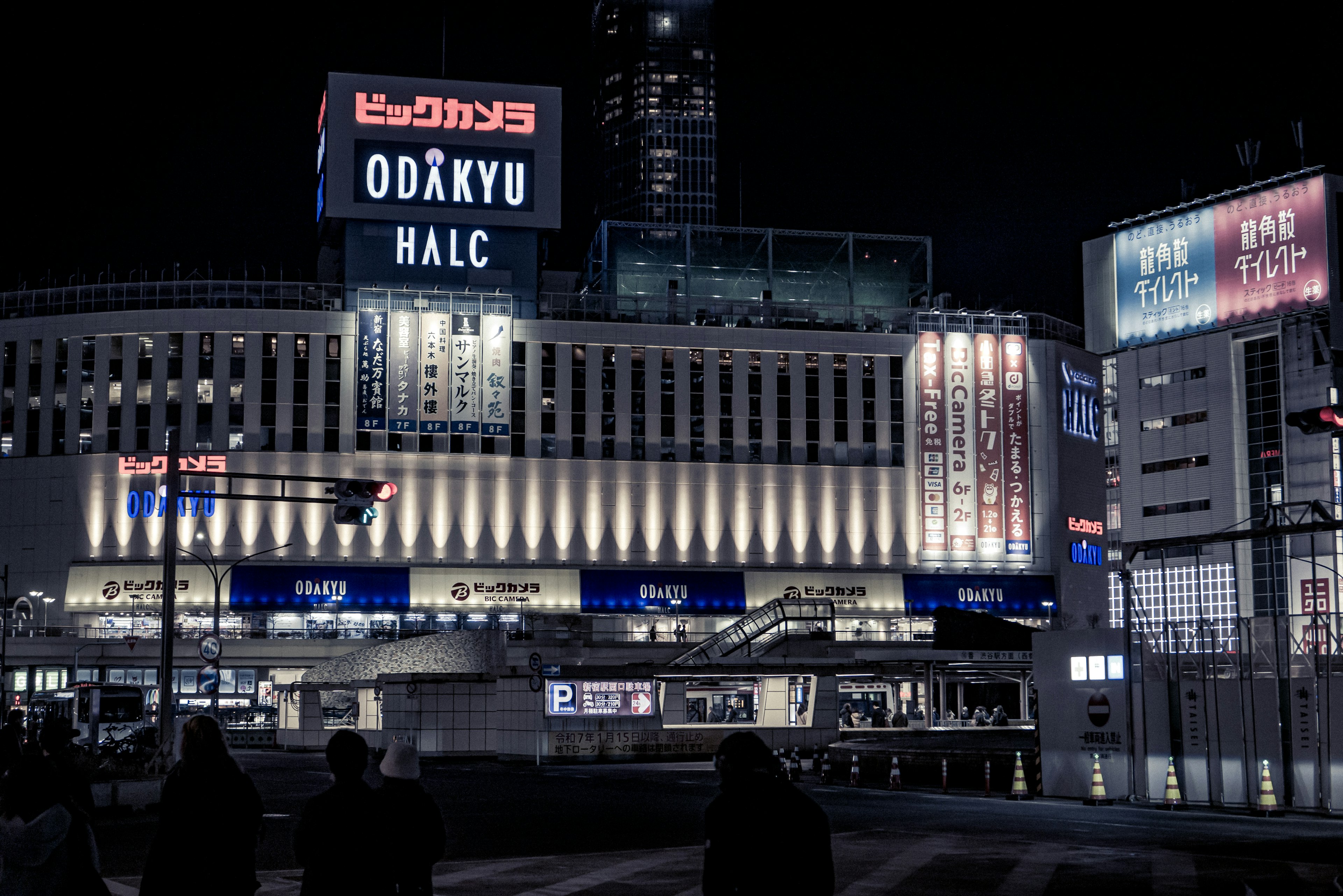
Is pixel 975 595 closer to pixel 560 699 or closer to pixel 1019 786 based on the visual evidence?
pixel 560 699

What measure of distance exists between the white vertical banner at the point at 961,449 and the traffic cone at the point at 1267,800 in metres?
59.1

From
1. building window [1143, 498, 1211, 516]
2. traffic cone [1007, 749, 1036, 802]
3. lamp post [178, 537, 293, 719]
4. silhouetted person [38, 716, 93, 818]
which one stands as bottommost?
traffic cone [1007, 749, 1036, 802]

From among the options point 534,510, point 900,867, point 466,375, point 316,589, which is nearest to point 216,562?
point 316,589

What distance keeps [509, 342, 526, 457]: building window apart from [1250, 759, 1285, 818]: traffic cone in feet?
197

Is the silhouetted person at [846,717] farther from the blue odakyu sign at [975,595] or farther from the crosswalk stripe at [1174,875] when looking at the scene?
the crosswalk stripe at [1174,875]

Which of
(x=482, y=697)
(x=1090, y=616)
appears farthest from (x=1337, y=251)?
(x=482, y=697)

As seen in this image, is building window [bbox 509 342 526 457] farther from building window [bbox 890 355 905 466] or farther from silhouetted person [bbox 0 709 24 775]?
silhouetted person [bbox 0 709 24 775]

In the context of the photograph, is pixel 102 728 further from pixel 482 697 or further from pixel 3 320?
pixel 3 320


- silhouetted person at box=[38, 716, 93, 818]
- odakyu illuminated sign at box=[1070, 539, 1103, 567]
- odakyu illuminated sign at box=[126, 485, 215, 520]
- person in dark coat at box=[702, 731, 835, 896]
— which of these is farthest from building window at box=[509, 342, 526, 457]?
person in dark coat at box=[702, 731, 835, 896]

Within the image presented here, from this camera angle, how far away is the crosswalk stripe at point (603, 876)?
50.1ft

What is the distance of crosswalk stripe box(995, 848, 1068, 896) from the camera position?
15156mm

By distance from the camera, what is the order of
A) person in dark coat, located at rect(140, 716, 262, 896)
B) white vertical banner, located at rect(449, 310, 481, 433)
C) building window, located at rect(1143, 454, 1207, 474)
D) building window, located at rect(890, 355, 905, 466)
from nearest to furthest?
person in dark coat, located at rect(140, 716, 262, 896) → white vertical banner, located at rect(449, 310, 481, 433) → building window, located at rect(890, 355, 905, 466) → building window, located at rect(1143, 454, 1207, 474)

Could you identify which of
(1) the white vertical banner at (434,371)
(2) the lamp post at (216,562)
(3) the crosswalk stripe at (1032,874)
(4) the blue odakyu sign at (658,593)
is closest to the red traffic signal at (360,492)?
A: (3) the crosswalk stripe at (1032,874)

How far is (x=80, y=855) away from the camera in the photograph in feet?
25.9
